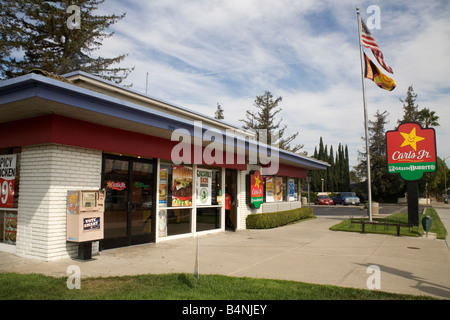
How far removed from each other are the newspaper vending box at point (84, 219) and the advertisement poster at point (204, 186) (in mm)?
4805

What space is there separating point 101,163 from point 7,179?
2.38 meters

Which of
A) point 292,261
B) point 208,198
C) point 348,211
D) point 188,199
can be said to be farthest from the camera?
point 348,211

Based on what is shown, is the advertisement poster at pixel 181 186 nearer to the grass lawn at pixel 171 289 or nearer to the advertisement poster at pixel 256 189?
the advertisement poster at pixel 256 189

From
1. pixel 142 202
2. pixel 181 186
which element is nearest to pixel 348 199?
pixel 181 186

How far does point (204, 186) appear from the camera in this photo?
40.6 feet

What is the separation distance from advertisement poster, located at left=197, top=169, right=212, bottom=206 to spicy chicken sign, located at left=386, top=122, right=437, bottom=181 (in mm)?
8550

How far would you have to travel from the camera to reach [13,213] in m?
8.19

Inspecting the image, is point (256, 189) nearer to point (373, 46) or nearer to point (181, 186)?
point (181, 186)

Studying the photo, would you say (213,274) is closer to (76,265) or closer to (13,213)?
(76,265)

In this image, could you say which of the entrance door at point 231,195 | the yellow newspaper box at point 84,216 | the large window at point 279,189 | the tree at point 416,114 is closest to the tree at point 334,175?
the tree at point 416,114

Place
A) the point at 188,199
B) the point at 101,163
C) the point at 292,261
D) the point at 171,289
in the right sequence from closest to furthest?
the point at 171,289
the point at 292,261
the point at 101,163
the point at 188,199

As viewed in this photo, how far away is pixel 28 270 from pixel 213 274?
369 cm

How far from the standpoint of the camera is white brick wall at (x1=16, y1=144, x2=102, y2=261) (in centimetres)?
729

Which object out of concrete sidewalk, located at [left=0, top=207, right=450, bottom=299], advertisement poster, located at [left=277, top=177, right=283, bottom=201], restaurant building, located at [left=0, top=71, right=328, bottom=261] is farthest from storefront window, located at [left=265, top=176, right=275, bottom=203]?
concrete sidewalk, located at [left=0, top=207, right=450, bottom=299]
